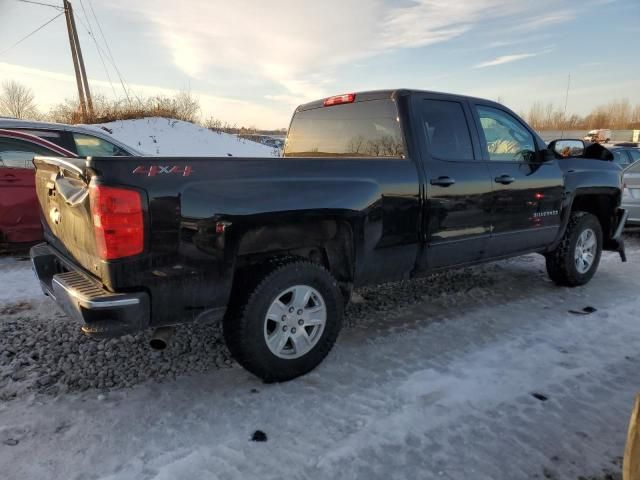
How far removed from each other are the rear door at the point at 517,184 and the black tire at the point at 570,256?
0.30m

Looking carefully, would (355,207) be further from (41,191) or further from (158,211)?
(41,191)

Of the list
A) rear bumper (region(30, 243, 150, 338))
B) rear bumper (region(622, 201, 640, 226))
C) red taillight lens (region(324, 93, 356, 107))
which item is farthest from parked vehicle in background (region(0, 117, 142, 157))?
A: rear bumper (region(622, 201, 640, 226))

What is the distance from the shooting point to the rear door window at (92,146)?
6.39m

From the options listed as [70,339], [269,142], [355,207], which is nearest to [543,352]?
[355,207]

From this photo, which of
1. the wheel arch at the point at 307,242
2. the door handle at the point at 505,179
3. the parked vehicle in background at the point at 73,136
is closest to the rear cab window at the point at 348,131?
the wheel arch at the point at 307,242

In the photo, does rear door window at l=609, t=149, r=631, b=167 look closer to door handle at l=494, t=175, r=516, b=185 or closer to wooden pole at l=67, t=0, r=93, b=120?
door handle at l=494, t=175, r=516, b=185

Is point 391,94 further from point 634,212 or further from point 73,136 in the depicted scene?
point 634,212

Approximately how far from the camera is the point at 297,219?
116 inches

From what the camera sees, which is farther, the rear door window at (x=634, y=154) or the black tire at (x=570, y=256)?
the rear door window at (x=634, y=154)

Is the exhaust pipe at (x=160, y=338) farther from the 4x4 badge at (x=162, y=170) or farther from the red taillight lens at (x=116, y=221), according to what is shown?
the 4x4 badge at (x=162, y=170)

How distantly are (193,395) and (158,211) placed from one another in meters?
1.24

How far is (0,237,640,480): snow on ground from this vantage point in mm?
2244

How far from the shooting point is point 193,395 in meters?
2.88

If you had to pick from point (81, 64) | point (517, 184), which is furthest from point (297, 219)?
point (81, 64)
